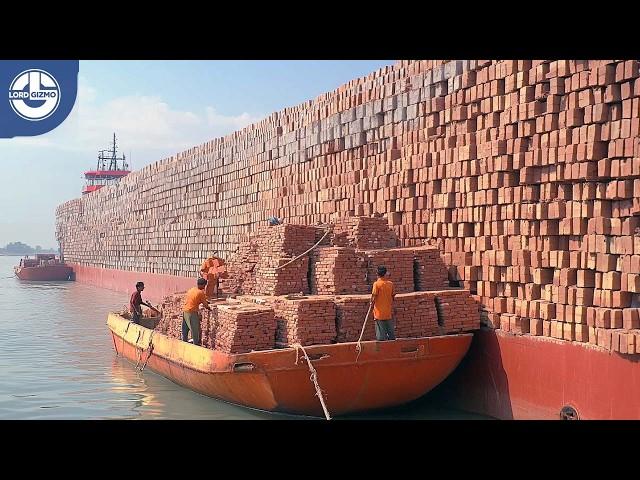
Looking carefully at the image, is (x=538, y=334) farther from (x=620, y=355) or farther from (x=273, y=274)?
(x=273, y=274)

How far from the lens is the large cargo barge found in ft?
28.9

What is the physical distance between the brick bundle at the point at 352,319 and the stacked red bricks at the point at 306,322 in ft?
0.39

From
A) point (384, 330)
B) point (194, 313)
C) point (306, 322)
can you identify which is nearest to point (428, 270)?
point (384, 330)

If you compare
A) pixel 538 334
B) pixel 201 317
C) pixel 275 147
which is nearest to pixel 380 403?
pixel 538 334

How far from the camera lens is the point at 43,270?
52000mm

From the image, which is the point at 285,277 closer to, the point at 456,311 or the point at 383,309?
the point at 383,309

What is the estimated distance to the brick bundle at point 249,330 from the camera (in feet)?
34.6

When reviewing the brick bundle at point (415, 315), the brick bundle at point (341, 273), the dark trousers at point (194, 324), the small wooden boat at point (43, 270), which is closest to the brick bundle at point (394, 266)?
the brick bundle at point (341, 273)

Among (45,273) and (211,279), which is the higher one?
(211,279)

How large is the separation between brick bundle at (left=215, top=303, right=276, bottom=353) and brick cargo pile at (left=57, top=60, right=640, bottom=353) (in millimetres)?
3320

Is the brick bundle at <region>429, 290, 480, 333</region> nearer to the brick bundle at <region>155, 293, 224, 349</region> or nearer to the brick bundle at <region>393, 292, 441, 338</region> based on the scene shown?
the brick bundle at <region>393, 292, 441, 338</region>

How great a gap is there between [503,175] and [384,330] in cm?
292

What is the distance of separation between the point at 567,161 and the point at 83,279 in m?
46.3

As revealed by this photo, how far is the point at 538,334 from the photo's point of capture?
10133mm
